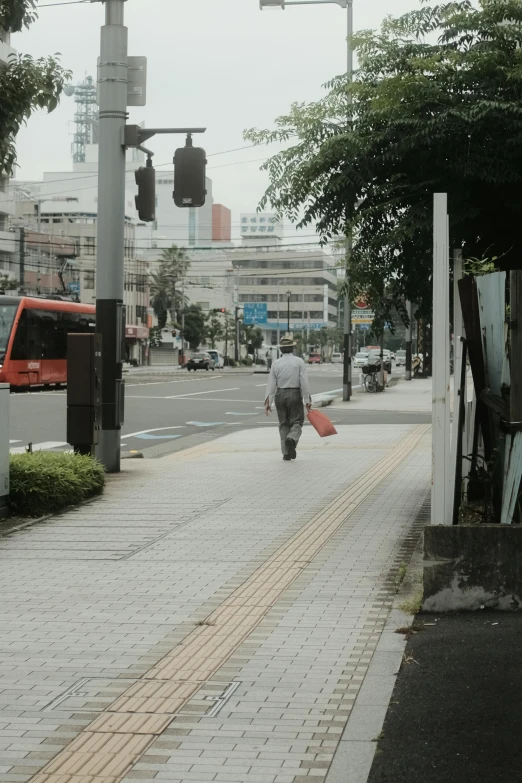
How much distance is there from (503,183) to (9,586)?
5157mm

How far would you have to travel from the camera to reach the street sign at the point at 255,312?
108312 mm

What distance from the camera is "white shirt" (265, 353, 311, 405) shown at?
16281mm

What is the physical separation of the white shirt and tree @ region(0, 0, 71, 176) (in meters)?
6.21

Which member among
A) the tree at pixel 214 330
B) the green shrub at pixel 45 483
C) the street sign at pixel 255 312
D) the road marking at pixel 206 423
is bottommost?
the road marking at pixel 206 423

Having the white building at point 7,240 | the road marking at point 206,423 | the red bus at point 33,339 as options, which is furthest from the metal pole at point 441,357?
the white building at point 7,240

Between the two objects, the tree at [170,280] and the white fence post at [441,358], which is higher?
the tree at [170,280]

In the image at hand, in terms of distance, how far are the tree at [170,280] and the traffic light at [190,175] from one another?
103 meters

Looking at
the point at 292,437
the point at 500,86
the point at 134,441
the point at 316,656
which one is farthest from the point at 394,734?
the point at 134,441

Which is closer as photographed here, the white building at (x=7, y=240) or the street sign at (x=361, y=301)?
the street sign at (x=361, y=301)

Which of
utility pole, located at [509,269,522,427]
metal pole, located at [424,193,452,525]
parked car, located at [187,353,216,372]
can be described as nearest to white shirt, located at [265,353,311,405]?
utility pole, located at [509,269,522,427]

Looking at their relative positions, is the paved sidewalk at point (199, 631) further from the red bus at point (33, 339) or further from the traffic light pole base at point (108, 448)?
the red bus at point (33, 339)

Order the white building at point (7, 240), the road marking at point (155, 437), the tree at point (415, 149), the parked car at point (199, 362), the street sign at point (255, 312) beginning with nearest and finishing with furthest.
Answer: the tree at point (415, 149), the road marking at point (155, 437), the white building at point (7, 240), the parked car at point (199, 362), the street sign at point (255, 312)

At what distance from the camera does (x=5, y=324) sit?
39.3m

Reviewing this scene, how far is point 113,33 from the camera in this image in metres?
14.2
